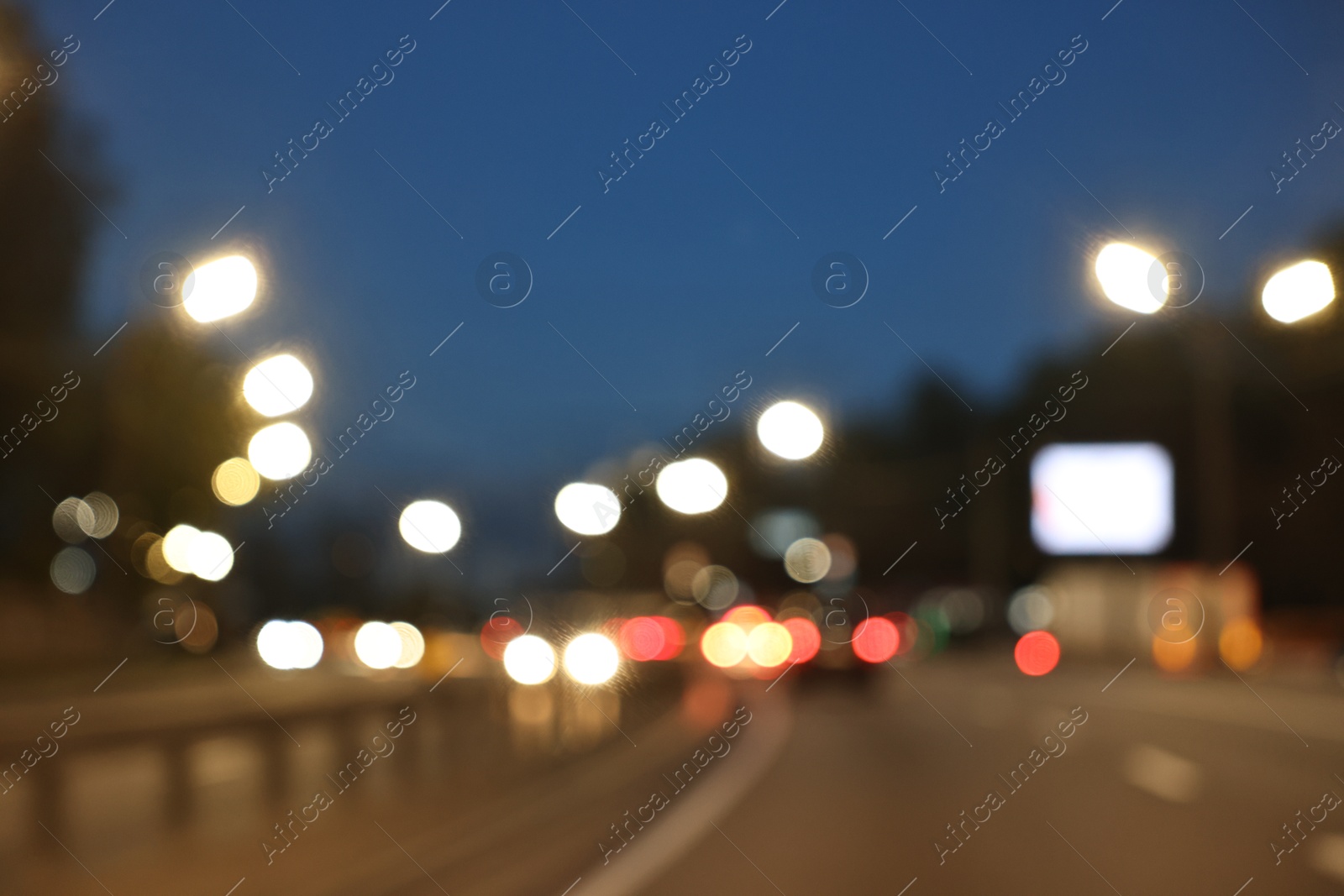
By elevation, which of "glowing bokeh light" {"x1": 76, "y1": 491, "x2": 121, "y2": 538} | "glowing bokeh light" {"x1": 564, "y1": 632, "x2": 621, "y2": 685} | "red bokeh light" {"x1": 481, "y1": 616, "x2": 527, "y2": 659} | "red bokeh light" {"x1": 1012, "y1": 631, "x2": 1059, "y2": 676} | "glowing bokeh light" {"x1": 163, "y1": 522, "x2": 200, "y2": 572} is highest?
"glowing bokeh light" {"x1": 76, "y1": 491, "x2": 121, "y2": 538}

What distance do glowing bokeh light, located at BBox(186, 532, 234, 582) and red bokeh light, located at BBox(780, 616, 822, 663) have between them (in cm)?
1090

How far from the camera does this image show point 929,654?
208 feet

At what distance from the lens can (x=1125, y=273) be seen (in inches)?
455

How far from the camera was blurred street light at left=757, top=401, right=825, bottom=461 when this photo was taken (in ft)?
32.1

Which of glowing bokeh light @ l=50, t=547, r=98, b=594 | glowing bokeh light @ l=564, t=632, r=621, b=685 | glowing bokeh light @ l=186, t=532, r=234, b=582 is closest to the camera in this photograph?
glowing bokeh light @ l=564, t=632, r=621, b=685

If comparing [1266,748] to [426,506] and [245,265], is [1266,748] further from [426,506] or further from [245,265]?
[245,265]

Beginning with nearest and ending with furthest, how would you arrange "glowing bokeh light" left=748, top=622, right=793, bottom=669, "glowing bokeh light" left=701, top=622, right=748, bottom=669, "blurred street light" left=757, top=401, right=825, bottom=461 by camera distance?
"blurred street light" left=757, top=401, right=825, bottom=461 < "glowing bokeh light" left=701, top=622, right=748, bottom=669 < "glowing bokeh light" left=748, top=622, right=793, bottom=669

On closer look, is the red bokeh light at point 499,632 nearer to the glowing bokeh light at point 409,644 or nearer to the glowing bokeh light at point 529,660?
the glowing bokeh light at point 529,660

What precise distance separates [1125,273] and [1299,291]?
2.24 metres

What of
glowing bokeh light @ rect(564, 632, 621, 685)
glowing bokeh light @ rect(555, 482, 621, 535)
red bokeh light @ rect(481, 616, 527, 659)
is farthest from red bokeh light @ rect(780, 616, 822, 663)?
glowing bokeh light @ rect(564, 632, 621, 685)

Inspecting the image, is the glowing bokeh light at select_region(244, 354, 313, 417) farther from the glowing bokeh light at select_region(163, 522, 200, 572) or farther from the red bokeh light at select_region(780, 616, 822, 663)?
the red bokeh light at select_region(780, 616, 822, 663)

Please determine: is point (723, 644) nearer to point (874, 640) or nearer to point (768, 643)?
point (768, 643)

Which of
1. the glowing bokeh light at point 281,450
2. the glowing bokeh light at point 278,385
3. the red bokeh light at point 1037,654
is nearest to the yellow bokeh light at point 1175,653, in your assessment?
the red bokeh light at point 1037,654

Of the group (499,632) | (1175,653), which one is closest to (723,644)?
(499,632)
